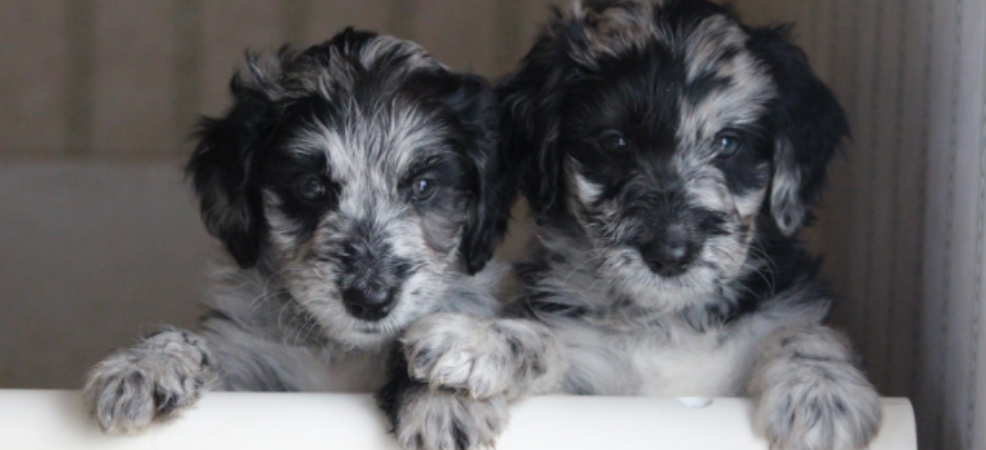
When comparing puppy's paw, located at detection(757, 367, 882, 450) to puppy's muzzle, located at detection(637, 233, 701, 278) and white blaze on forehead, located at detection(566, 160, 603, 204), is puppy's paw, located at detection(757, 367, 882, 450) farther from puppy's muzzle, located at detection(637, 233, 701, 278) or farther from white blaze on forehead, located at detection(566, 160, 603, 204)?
white blaze on forehead, located at detection(566, 160, 603, 204)

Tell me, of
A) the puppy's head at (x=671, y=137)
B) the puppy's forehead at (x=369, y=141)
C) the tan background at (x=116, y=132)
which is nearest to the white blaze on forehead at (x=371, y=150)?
the puppy's forehead at (x=369, y=141)

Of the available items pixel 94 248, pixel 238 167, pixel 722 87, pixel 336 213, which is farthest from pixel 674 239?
pixel 94 248

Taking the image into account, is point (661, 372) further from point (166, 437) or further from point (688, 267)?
point (166, 437)

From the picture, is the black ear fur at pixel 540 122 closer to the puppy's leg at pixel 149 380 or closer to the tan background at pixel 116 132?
the puppy's leg at pixel 149 380

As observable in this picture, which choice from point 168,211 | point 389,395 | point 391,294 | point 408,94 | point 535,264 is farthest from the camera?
point 168,211

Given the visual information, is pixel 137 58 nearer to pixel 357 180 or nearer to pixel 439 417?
pixel 357 180

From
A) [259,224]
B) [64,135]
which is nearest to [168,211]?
[64,135]
